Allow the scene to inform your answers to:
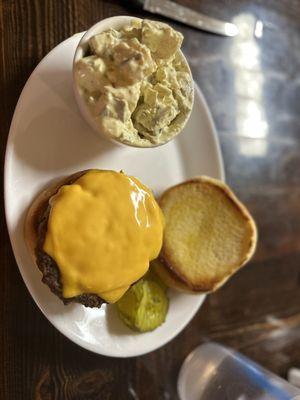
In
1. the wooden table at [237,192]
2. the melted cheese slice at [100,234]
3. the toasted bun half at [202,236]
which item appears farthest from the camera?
the toasted bun half at [202,236]

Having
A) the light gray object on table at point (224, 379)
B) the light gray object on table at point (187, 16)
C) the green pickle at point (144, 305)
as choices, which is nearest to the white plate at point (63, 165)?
the green pickle at point (144, 305)

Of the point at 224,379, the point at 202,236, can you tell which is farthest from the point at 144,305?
the point at 224,379

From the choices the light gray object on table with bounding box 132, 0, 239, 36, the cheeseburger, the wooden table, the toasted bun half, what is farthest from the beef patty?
the light gray object on table with bounding box 132, 0, 239, 36

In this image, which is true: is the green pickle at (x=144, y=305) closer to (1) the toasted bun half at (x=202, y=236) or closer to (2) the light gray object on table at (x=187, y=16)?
(1) the toasted bun half at (x=202, y=236)

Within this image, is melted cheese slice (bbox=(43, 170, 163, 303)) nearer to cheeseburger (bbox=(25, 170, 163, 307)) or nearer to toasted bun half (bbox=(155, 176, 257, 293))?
cheeseburger (bbox=(25, 170, 163, 307))

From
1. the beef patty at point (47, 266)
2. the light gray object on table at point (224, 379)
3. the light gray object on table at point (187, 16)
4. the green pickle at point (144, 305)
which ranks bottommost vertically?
the light gray object on table at point (224, 379)

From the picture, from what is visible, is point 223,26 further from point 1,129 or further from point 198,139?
point 1,129

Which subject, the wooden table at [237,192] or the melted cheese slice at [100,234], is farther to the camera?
the wooden table at [237,192]
